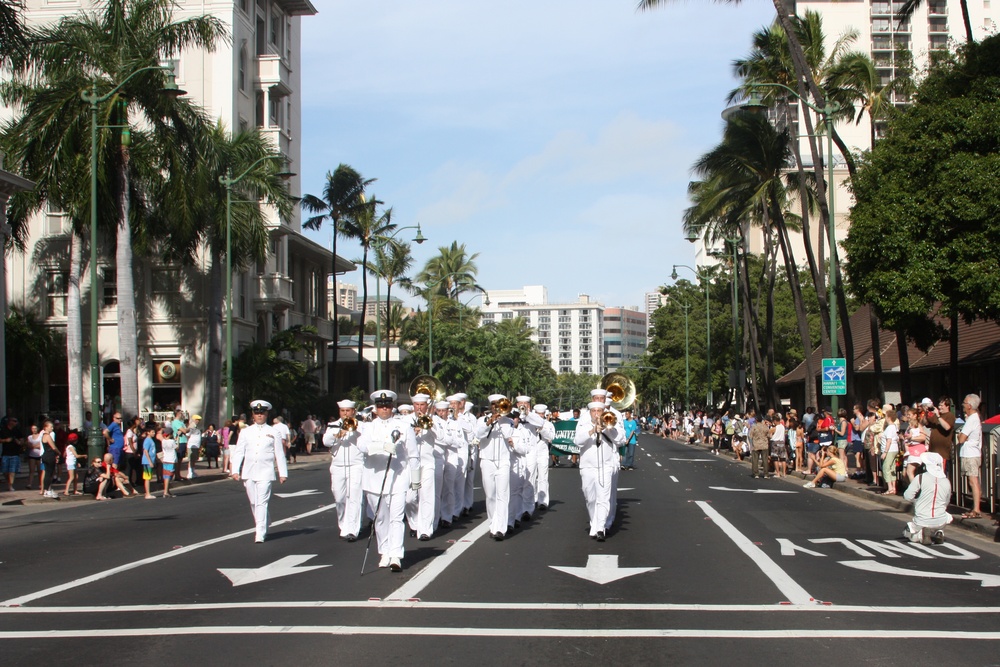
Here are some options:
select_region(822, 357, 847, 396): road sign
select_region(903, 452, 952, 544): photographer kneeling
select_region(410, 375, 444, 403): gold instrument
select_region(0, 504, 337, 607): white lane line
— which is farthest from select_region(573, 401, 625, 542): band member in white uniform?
select_region(822, 357, 847, 396): road sign

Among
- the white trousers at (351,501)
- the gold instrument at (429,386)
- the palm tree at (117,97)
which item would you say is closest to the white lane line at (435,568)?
the white trousers at (351,501)

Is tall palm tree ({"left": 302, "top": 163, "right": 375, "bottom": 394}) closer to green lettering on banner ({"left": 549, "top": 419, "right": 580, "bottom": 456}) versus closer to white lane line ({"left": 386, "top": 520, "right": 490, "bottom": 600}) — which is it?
green lettering on banner ({"left": 549, "top": 419, "right": 580, "bottom": 456})

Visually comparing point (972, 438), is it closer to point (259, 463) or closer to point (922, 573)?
point (922, 573)

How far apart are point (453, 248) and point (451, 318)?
28.6 feet

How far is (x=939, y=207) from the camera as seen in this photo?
24.8 m

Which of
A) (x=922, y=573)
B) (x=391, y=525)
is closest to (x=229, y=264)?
(x=391, y=525)

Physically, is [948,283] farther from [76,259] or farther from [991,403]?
[76,259]

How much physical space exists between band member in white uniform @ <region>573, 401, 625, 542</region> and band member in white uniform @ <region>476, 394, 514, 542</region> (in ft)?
3.21

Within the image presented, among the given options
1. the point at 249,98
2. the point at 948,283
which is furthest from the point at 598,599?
the point at 249,98

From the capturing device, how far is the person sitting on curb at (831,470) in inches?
982

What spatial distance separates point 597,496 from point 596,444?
27.4 inches

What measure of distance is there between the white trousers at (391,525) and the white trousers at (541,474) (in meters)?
6.43

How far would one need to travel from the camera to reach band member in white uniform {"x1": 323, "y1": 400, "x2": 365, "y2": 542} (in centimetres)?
1410

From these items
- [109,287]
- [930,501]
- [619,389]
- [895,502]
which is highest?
[109,287]
